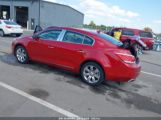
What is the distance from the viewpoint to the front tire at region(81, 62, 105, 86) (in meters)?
6.59

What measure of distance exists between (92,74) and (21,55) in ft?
10.0

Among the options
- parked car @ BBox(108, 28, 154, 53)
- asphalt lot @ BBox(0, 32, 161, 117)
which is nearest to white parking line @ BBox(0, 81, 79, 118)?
asphalt lot @ BBox(0, 32, 161, 117)

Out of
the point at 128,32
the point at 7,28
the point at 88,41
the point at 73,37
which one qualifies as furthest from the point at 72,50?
the point at 7,28

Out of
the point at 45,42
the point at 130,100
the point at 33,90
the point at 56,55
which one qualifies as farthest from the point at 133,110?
the point at 45,42

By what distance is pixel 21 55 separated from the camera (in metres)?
8.48

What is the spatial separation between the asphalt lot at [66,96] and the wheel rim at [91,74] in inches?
9.5

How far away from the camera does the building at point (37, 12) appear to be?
133ft

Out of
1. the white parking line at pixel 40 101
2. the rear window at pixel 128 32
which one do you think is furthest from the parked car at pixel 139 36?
the white parking line at pixel 40 101

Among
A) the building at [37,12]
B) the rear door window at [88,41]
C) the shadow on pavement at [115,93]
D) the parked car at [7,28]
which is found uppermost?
the building at [37,12]

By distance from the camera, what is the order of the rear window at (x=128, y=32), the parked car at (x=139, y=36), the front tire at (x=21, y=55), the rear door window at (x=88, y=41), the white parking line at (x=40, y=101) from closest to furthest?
the white parking line at (x=40, y=101) < the rear door window at (x=88, y=41) < the front tire at (x=21, y=55) < the parked car at (x=139, y=36) < the rear window at (x=128, y=32)

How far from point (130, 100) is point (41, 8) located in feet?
121

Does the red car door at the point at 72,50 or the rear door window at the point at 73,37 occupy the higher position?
the rear door window at the point at 73,37

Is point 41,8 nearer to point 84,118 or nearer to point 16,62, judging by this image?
point 16,62

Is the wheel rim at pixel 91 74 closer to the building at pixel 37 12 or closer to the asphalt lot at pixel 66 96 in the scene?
the asphalt lot at pixel 66 96
